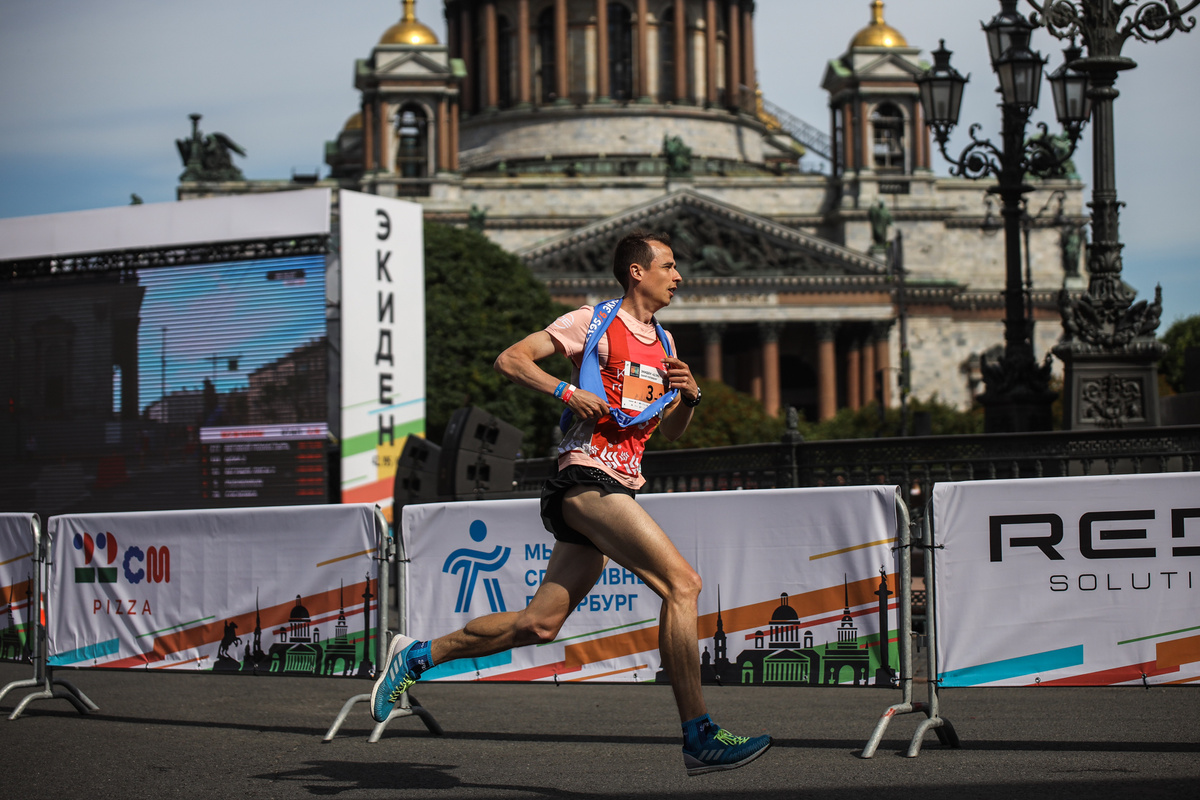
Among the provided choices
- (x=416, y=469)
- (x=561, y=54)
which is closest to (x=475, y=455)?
(x=416, y=469)

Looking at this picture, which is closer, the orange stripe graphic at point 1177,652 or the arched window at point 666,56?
the orange stripe graphic at point 1177,652

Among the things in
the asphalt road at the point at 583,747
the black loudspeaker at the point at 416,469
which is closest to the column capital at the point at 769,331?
the black loudspeaker at the point at 416,469

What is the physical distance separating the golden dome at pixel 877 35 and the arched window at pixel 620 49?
46.3ft

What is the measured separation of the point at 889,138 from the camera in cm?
6831

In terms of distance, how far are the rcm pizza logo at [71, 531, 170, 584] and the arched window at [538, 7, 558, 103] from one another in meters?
71.2

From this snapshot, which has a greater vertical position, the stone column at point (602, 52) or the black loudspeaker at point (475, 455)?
the stone column at point (602, 52)

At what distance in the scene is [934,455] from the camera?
13320mm

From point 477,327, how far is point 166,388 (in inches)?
1041

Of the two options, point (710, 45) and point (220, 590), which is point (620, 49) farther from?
point (220, 590)

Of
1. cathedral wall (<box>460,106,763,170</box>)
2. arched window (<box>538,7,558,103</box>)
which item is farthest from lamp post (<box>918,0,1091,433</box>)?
arched window (<box>538,7,558,103</box>)

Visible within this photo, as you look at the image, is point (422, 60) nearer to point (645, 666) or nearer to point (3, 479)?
point (3, 479)

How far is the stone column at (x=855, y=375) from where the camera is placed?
218 feet

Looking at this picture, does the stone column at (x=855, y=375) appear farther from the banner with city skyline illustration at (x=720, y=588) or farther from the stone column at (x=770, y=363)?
the banner with city skyline illustration at (x=720, y=588)

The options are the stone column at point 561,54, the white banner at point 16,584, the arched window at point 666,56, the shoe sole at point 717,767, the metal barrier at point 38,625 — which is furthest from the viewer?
the arched window at point 666,56
